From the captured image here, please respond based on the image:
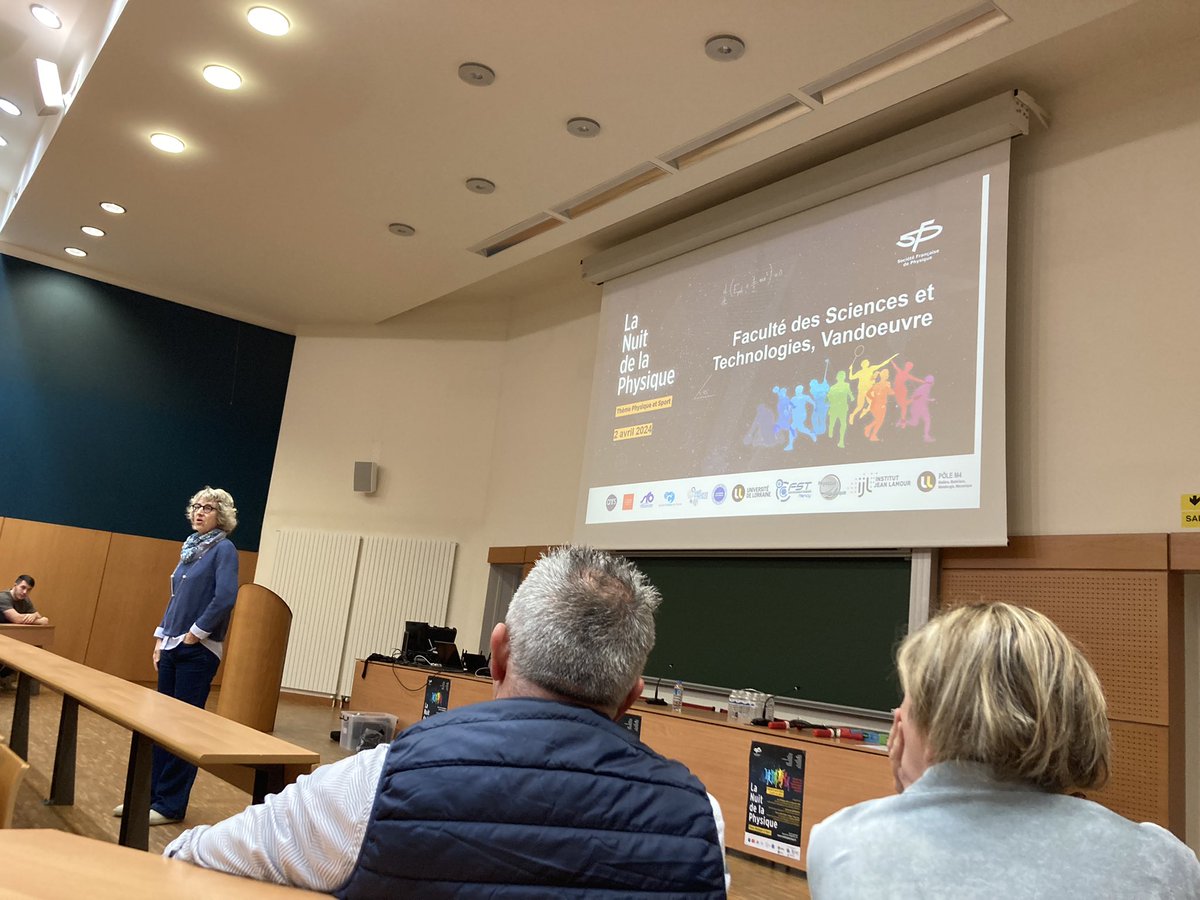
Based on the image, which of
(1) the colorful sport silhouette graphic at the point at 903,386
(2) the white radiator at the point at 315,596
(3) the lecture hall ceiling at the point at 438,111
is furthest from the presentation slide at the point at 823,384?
(2) the white radiator at the point at 315,596

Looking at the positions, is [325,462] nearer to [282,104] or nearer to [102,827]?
[282,104]

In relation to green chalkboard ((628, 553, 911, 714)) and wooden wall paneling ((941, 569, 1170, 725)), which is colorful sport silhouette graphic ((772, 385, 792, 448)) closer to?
green chalkboard ((628, 553, 911, 714))

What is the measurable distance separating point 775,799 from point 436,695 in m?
2.86

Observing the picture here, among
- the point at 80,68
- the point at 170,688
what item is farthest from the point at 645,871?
the point at 80,68

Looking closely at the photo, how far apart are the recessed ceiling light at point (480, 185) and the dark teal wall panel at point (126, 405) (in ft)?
13.8

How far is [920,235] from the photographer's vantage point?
4.91 m

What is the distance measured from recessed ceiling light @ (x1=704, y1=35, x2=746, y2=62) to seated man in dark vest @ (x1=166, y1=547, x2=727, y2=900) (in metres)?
3.99

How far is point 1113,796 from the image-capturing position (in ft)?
12.4

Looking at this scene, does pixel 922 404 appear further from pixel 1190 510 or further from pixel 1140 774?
pixel 1140 774

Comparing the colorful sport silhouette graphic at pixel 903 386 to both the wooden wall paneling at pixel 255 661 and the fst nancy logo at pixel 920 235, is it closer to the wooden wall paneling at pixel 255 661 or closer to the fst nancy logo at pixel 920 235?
the fst nancy logo at pixel 920 235

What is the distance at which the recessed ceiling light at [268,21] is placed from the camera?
452cm

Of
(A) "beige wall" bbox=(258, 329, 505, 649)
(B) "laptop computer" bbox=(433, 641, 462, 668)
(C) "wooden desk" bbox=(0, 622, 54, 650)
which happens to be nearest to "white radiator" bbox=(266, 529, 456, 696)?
(A) "beige wall" bbox=(258, 329, 505, 649)

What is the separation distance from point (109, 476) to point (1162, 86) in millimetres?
8493

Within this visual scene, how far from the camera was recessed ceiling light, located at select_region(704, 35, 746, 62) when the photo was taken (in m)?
4.32
